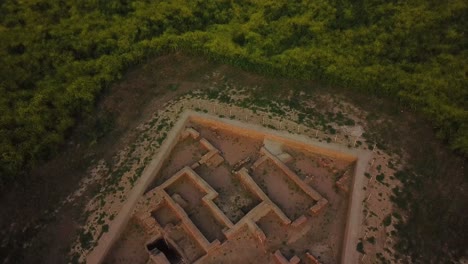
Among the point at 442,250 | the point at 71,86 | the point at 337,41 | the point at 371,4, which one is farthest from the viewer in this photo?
the point at 371,4

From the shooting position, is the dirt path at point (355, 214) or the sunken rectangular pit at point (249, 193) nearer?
the dirt path at point (355, 214)

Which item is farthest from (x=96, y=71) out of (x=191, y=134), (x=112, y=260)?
(x=112, y=260)

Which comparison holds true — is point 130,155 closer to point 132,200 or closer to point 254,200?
point 132,200

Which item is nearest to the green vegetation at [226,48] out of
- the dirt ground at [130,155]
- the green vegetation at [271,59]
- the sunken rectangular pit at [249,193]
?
the green vegetation at [271,59]

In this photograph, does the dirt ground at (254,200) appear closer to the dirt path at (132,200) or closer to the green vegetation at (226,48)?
the dirt path at (132,200)

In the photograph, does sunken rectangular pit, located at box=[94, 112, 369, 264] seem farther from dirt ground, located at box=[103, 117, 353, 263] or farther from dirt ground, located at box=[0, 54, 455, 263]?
dirt ground, located at box=[0, 54, 455, 263]

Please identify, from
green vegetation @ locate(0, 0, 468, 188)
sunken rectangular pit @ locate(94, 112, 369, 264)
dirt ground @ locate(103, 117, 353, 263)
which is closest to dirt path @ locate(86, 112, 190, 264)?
sunken rectangular pit @ locate(94, 112, 369, 264)

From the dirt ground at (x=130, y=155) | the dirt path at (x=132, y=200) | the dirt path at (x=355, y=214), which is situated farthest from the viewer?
the dirt ground at (x=130, y=155)

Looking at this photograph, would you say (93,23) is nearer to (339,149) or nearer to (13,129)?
(13,129)
